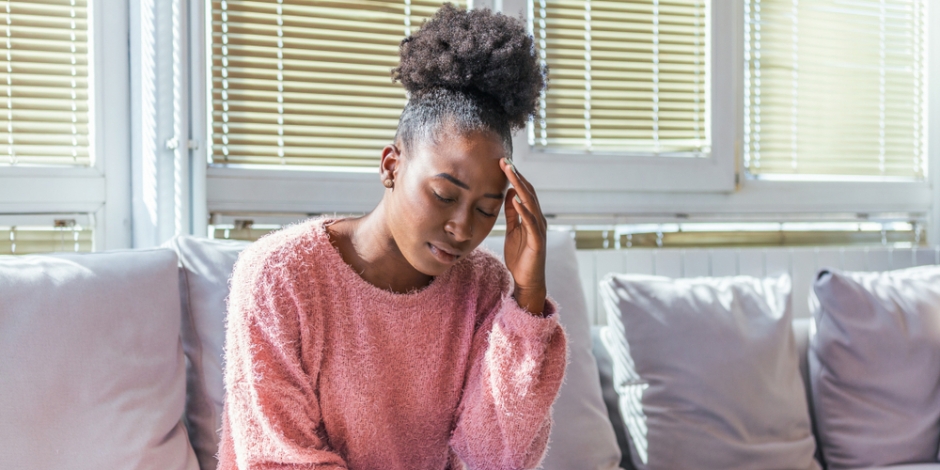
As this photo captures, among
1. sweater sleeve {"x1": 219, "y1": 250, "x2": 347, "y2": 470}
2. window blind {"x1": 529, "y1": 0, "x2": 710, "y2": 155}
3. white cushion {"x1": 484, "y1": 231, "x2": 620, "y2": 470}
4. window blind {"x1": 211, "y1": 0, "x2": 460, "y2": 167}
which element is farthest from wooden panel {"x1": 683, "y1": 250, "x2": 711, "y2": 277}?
sweater sleeve {"x1": 219, "y1": 250, "x2": 347, "y2": 470}

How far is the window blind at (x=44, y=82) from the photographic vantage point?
66.1 inches

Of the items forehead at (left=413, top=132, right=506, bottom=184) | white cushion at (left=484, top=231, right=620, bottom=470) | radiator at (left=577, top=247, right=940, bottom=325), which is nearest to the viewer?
forehead at (left=413, top=132, right=506, bottom=184)

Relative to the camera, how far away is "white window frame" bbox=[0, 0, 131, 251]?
1714 millimetres

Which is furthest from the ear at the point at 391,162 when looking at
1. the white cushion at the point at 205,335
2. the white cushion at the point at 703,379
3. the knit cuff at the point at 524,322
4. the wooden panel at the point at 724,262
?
the wooden panel at the point at 724,262

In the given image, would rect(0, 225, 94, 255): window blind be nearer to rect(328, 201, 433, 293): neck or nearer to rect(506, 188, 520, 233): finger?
rect(328, 201, 433, 293): neck

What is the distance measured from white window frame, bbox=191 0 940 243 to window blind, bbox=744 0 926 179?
2.1 inches

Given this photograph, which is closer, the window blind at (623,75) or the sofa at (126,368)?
the sofa at (126,368)

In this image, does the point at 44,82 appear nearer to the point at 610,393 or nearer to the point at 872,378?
the point at 610,393

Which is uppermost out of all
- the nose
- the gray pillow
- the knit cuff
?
the nose

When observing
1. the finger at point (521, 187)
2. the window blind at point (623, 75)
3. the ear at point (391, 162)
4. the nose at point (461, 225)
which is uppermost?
the window blind at point (623, 75)

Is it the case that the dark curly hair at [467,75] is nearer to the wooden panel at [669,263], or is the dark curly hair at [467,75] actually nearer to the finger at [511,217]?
the finger at [511,217]

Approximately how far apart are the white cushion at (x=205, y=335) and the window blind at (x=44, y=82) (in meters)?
0.49

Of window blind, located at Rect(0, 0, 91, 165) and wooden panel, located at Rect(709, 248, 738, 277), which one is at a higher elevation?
window blind, located at Rect(0, 0, 91, 165)

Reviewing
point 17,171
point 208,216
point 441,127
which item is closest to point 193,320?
point 208,216
